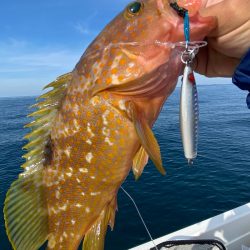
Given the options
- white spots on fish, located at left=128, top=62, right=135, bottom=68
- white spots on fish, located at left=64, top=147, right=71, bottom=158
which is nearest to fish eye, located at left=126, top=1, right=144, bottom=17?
white spots on fish, located at left=128, top=62, right=135, bottom=68

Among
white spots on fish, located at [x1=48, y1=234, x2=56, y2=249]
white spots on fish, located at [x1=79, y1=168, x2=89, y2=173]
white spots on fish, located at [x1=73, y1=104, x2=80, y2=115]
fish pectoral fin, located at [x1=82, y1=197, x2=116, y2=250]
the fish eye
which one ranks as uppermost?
the fish eye

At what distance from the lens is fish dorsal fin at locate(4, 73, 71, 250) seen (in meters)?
2.97

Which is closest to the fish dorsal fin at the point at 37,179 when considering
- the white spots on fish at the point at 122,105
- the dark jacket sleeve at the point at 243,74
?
the white spots on fish at the point at 122,105

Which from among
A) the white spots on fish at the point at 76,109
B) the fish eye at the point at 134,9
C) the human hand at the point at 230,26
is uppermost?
the fish eye at the point at 134,9

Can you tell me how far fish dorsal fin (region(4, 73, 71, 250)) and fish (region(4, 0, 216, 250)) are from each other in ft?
0.04

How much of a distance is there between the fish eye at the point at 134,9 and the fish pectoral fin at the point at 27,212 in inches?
77.7

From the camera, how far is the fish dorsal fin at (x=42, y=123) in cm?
303

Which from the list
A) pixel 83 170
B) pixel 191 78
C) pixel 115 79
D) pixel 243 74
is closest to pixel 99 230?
pixel 83 170

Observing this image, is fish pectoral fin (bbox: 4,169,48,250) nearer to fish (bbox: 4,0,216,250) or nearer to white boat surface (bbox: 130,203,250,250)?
fish (bbox: 4,0,216,250)

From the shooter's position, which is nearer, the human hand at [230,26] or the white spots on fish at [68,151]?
the human hand at [230,26]

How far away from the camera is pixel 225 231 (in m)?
5.79

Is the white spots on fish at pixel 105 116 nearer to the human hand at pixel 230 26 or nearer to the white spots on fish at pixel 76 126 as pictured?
the white spots on fish at pixel 76 126

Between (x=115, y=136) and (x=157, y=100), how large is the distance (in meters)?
0.55

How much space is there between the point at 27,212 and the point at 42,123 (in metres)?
1.02
